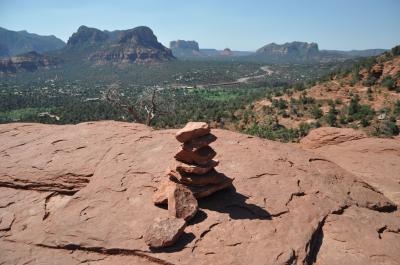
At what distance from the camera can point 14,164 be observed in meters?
11.5

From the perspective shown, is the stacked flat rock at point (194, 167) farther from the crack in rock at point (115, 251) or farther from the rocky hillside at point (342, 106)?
the rocky hillside at point (342, 106)

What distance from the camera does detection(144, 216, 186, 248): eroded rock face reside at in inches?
277

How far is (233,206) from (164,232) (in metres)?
2.09

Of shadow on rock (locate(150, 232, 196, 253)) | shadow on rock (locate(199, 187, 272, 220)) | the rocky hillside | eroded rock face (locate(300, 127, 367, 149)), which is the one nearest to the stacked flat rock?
shadow on rock (locate(199, 187, 272, 220))

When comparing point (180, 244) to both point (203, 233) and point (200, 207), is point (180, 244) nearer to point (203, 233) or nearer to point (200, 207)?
point (203, 233)

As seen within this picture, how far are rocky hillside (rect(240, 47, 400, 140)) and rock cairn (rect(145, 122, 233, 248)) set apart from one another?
29677mm

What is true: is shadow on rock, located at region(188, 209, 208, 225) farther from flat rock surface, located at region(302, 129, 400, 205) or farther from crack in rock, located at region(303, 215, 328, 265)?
flat rock surface, located at region(302, 129, 400, 205)

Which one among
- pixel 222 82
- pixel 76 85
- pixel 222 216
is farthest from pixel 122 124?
pixel 76 85

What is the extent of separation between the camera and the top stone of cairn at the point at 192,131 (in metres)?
8.20

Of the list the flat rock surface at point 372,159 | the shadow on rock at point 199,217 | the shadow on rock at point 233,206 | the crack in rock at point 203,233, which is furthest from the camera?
the flat rock surface at point 372,159

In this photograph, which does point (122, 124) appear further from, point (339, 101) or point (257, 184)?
point (339, 101)

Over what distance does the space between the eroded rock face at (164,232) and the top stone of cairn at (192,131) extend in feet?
6.33

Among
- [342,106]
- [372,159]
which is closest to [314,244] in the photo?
[372,159]

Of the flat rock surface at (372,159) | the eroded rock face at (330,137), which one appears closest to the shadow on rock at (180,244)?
the flat rock surface at (372,159)
